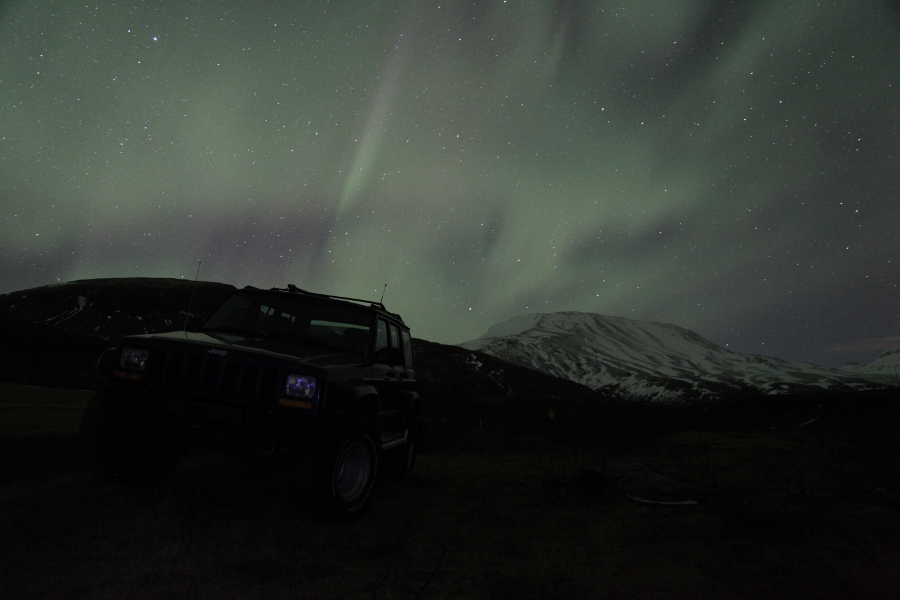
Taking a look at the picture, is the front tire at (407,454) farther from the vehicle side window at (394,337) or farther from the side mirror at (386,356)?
the side mirror at (386,356)

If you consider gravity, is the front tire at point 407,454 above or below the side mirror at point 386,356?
below

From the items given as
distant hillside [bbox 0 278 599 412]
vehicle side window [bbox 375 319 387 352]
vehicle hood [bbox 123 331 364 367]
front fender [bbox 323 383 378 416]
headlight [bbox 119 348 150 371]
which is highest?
distant hillside [bbox 0 278 599 412]

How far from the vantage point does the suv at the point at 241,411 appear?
423cm

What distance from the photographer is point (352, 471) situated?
488 centimetres

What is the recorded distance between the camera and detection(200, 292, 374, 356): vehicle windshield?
19.0 ft

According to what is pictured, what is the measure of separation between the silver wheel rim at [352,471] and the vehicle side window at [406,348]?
242cm

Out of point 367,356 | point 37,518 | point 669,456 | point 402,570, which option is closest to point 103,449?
point 37,518

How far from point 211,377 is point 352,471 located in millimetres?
1517

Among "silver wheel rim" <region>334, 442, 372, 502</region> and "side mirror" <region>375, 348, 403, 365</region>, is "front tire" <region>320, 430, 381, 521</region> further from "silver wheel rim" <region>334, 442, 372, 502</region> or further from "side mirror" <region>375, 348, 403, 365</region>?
"side mirror" <region>375, 348, 403, 365</region>

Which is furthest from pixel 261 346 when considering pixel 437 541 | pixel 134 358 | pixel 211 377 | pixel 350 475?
pixel 437 541

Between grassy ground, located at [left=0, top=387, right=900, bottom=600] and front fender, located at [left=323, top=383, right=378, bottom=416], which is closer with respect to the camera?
grassy ground, located at [left=0, top=387, right=900, bottom=600]

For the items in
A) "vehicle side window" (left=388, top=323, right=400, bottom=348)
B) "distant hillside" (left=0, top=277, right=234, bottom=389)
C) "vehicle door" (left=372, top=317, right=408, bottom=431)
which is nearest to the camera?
"vehicle door" (left=372, top=317, right=408, bottom=431)

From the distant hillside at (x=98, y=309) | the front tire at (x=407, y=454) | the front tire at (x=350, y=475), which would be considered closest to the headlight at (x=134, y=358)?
the front tire at (x=350, y=475)

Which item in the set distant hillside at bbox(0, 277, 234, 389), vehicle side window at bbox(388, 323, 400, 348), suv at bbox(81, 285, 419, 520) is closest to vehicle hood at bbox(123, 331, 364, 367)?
suv at bbox(81, 285, 419, 520)
